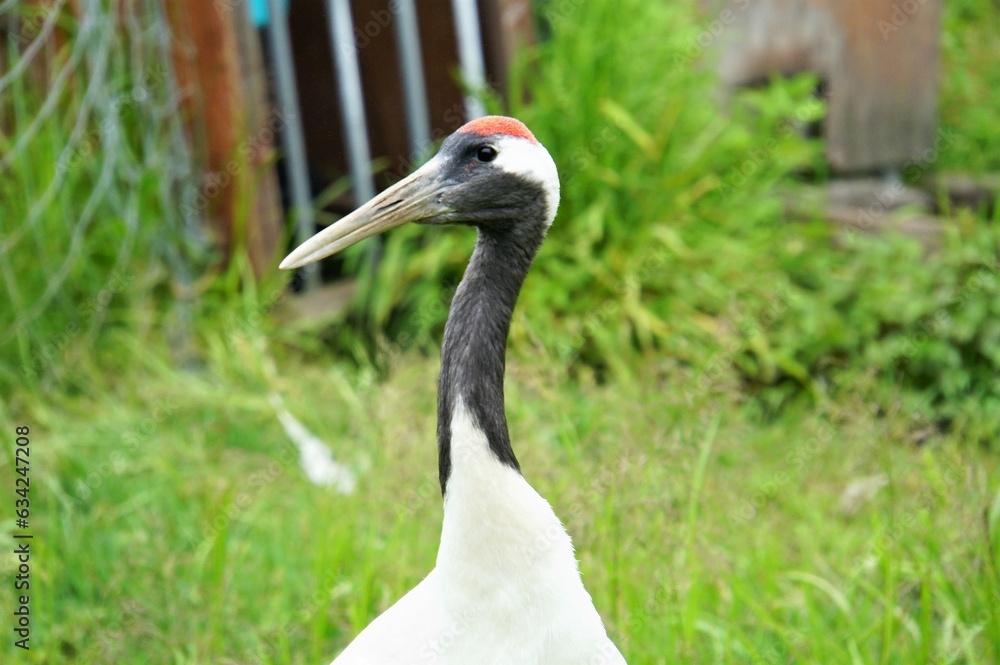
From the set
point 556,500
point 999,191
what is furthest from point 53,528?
point 999,191

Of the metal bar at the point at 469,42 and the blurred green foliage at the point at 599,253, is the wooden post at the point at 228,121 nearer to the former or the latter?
the blurred green foliage at the point at 599,253

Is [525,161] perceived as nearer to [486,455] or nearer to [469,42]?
[486,455]

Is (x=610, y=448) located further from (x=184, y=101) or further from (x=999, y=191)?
(x=999, y=191)

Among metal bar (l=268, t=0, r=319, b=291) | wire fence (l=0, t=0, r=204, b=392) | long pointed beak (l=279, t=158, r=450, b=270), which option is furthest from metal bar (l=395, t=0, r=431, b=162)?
long pointed beak (l=279, t=158, r=450, b=270)

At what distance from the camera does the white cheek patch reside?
1.82 meters

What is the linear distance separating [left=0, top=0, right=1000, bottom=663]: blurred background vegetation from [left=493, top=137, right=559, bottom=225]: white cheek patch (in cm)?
67

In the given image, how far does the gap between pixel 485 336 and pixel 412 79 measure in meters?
3.39

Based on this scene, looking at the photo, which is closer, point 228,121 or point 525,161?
point 525,161

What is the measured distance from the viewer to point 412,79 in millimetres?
4949

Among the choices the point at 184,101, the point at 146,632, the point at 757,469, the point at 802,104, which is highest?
the point at 184,101

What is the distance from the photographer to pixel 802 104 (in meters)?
5.09

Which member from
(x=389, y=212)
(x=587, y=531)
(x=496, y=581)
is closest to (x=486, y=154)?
(x=389, y=212)

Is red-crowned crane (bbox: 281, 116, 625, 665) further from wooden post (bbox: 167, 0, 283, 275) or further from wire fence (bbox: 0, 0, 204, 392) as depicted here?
wooden post (bbox: 167, 0, 283, 275)

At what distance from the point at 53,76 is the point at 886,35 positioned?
400 cm
